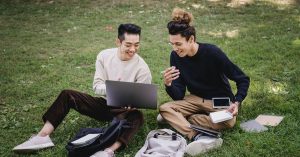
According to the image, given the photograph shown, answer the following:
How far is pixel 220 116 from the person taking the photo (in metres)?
4.68

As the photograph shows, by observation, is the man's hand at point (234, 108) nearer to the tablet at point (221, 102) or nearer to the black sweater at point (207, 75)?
the black sweater at point (207, 75)

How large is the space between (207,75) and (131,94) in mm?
1045

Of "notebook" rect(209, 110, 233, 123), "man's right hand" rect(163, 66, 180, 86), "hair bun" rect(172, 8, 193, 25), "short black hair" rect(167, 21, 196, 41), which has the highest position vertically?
"hair bun" rect(172, 8, 193, 25)

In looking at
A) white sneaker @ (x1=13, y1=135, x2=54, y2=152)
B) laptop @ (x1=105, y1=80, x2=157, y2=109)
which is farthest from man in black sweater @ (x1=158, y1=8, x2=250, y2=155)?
white sneaker @ (x1=13, y1=135, x2=54, y2=152)

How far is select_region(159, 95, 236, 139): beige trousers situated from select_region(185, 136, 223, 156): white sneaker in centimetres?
34

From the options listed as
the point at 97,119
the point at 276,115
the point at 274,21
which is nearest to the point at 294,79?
the point at 276,115

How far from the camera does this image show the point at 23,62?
842 centimetres

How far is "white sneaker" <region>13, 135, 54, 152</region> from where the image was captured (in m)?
4.66

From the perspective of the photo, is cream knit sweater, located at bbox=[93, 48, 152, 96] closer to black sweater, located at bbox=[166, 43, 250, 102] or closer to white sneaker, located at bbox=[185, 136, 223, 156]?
black sweater, located at bbox=[166, 43, 250, 102]

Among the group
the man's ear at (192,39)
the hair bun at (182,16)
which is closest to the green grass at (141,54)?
the man's ear at (192,39)

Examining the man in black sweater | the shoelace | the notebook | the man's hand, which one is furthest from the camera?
the man in black sweater

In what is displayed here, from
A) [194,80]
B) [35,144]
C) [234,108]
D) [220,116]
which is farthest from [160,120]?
[35,144]

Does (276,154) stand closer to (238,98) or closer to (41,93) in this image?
(238,98)

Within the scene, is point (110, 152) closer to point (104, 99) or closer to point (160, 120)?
point (104, 99)
